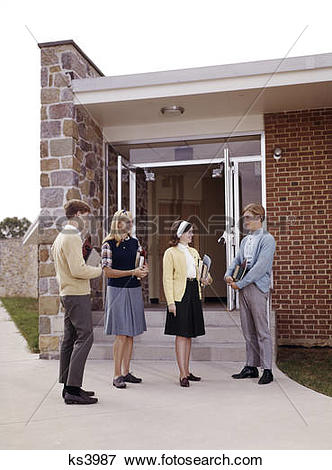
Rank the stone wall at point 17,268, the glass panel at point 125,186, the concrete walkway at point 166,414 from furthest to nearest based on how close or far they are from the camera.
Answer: the stone wall at point 17,268 < the glass panel at point 125,186 < the concrete walkway at point 166,414

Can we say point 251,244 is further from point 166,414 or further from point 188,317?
point 166,414

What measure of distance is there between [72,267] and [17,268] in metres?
18.5

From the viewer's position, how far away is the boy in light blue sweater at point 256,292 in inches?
173

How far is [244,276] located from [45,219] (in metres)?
2.61

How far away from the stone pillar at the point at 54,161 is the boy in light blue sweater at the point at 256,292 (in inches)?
89.8

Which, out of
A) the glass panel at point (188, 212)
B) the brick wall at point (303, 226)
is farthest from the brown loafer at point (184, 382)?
the glass panel at point (188, 212)

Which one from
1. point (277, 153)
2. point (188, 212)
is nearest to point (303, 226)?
point (277, 153)

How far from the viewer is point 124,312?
4.20 meters

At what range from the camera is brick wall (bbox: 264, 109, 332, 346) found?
623cm

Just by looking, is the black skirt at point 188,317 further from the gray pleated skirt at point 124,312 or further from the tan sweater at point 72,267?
the tan sweater at point 72,267

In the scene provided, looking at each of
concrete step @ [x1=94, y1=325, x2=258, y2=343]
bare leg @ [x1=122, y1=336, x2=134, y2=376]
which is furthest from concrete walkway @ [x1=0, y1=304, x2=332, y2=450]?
concrete step @ [x1=94, y1=325, x2=258, y2=343]
